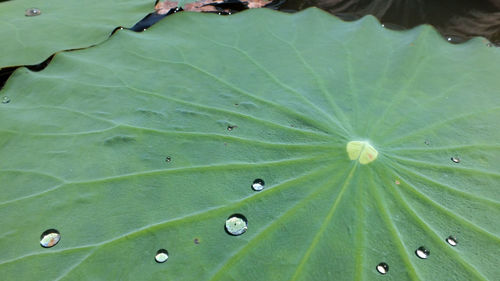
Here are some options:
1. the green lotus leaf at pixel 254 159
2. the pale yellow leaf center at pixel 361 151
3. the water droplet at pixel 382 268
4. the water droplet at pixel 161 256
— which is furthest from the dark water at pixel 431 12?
the water droplet at pixel 161 256

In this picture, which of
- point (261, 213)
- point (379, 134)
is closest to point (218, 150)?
point (261, 213)

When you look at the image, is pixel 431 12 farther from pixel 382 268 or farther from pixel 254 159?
pixel 382 268

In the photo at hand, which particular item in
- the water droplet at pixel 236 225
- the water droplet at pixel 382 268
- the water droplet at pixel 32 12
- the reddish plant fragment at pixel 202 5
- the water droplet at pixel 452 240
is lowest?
the water droplet at pixel 236 225

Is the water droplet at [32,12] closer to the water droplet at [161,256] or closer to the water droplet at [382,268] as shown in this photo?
the water droplet at [161,256]

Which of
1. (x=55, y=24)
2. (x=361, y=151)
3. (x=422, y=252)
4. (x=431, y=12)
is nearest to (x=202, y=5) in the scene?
(x=55, y=24)

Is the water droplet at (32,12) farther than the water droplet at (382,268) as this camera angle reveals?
Yes

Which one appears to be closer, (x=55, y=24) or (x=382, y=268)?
(x=382, y=268)

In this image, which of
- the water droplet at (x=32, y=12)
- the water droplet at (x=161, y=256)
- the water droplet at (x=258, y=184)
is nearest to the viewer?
the water droplet at (x=161, y=256)
